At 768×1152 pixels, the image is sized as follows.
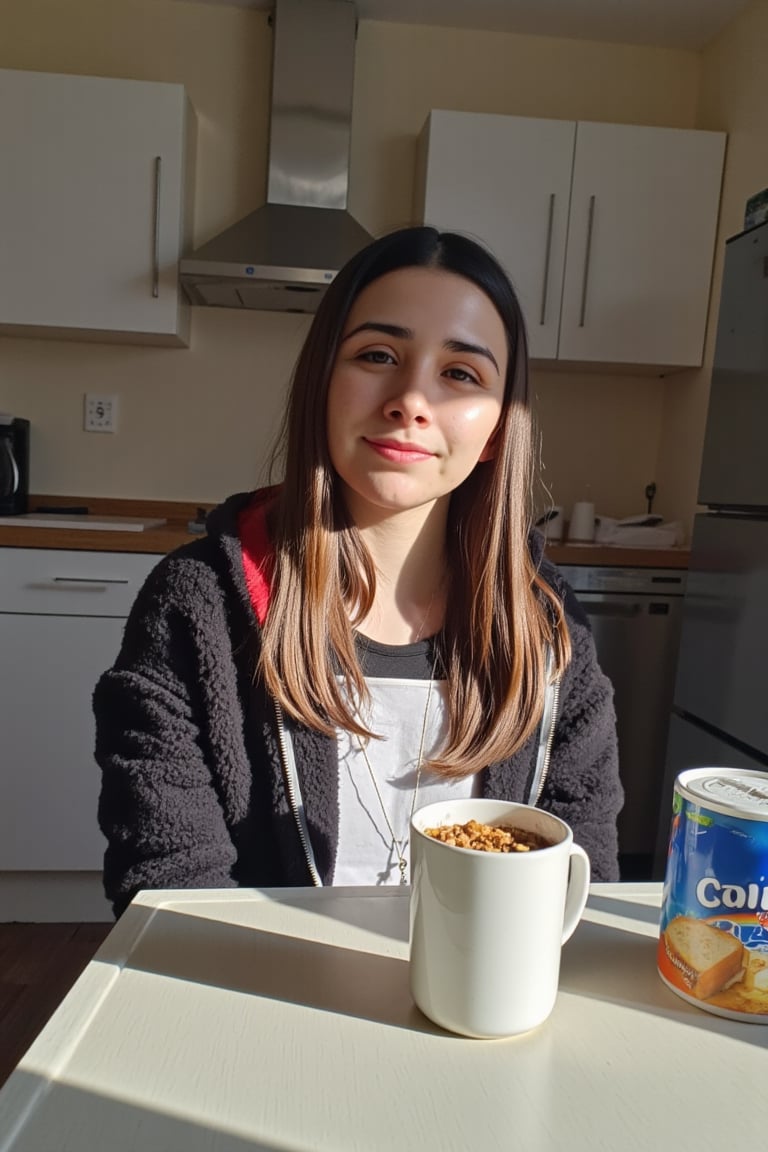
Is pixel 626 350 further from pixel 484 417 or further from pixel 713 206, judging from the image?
pixel 484 417

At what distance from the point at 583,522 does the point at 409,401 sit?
190 centimetres

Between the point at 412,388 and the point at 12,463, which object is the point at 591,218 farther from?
the point at 412,388

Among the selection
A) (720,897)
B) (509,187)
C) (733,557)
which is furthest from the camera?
(509,187)

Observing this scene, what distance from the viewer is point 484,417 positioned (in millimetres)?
852

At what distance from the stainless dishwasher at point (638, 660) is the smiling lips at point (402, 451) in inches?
56.7

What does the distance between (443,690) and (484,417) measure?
0.92 ft

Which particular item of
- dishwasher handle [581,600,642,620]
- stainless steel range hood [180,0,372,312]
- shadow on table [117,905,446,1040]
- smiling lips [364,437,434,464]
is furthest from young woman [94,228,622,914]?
stainless steel range hood [180,0,372,312]

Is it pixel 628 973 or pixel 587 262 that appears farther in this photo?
pixel 587 262

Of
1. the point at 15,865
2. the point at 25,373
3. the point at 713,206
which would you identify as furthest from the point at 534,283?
the point at 15,865

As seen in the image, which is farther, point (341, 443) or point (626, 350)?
point (626, 350)

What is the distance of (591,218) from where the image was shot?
7.94 feet

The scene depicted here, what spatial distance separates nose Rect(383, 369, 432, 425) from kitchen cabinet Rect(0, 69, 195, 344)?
5.65 feet

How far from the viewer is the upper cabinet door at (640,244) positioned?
2.42m

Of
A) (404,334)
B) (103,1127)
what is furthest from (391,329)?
(103,1127)
